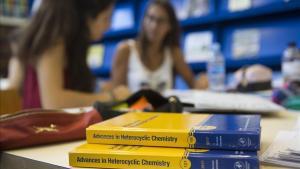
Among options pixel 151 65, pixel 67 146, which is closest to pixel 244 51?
pixel 151 65

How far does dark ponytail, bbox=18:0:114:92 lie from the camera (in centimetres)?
106

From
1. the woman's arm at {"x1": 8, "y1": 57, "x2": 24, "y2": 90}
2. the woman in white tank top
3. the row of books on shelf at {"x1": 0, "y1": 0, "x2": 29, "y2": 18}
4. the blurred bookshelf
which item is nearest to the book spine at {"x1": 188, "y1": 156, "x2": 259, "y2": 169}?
the woman's arm at {"x1": 8, "y1": 57, "x2": 24, "y2": 90}

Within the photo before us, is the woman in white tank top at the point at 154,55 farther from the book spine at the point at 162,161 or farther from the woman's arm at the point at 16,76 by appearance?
the book spine at the point at 162,161

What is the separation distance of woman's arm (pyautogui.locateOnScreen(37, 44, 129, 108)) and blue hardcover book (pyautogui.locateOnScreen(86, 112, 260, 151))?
64 cm

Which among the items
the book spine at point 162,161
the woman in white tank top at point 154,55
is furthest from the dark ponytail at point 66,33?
the book spine at point 162,161

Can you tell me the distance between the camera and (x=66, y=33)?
1068 millimetres

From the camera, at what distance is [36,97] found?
1133mm

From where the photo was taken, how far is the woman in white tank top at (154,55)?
5.99 ft

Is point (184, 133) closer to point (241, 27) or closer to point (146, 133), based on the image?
point (146, 133)

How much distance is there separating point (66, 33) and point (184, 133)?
2.66 ft

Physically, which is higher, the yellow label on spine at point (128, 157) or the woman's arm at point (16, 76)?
the woman's arm at point (16, 76)

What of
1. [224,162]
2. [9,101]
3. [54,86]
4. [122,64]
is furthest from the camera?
[122,64]

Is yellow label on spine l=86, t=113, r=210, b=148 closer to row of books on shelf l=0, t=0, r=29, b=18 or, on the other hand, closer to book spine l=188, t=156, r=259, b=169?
book spine l=188, t=156, r=259, b=169

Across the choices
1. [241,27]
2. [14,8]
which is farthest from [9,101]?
[14,8]
